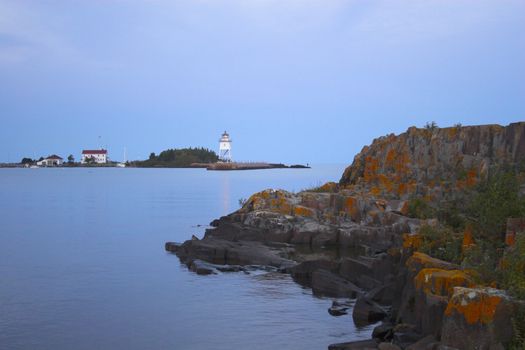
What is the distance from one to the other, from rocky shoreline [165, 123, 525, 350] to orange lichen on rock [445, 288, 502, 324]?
0.05 feet

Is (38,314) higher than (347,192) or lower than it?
lower

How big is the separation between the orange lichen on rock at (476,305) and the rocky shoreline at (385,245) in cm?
2

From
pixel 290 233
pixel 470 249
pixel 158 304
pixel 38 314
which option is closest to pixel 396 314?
pixel 470 249

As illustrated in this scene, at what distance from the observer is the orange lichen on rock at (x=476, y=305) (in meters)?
10.4

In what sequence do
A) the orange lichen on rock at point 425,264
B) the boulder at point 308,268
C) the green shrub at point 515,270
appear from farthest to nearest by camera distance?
1. the boulder at point 308,268
2. the orange lichen on rock at point 425,264
3. the green shrub at point 515,270

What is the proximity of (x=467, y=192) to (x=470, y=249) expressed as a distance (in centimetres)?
1313

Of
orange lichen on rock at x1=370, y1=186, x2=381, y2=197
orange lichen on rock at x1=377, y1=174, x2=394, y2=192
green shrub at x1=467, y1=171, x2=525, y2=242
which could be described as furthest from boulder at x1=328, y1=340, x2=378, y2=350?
orange lichen on rock at x1=377, y1=174, x2=394, y2=192

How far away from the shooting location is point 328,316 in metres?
18.2

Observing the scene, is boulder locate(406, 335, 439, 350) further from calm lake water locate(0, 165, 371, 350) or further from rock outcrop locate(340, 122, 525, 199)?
rock outcrop locate(340, 122, 525, 199)

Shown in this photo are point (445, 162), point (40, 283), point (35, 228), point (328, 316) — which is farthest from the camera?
point (35, 228)

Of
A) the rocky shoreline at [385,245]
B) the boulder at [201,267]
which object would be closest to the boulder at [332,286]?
the rocky shoreline at [385,245]

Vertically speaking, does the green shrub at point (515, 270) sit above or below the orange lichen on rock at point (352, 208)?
above

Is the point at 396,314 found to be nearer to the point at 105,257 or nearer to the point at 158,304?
the point at 158,304

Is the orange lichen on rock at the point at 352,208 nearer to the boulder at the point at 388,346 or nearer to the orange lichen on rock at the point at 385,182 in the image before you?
the orange lichen on rock at the point at 385,182
